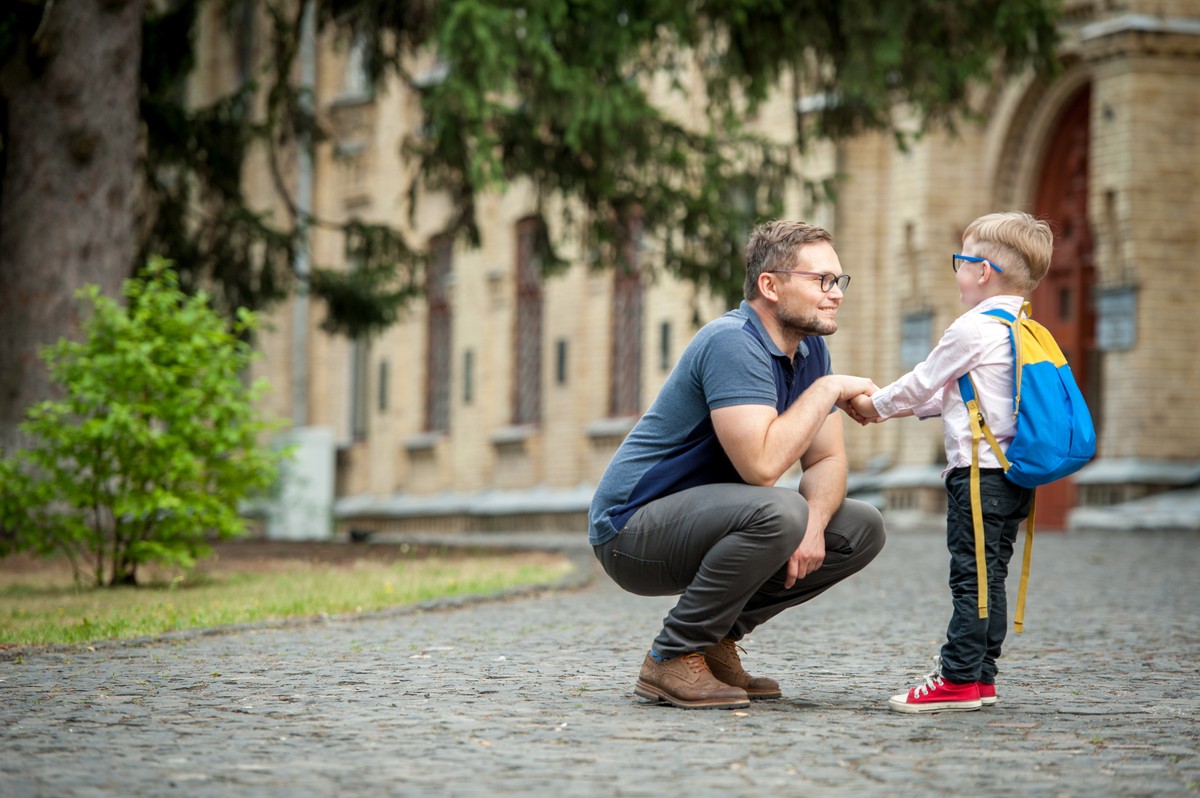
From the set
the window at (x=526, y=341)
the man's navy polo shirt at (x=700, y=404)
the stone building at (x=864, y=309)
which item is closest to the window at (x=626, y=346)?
the stone building at (x=864, y=309)

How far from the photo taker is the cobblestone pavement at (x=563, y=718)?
4887 mm

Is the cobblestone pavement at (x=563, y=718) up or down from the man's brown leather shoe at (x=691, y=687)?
down

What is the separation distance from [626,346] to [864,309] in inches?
204

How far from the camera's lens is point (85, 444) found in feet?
40.6

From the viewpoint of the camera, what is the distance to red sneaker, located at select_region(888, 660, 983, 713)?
20.1ft

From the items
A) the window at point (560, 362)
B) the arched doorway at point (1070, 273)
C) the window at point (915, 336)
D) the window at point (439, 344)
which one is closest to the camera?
the arched doorway at point (1070, 273)

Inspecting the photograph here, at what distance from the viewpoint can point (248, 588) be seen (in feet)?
41.0

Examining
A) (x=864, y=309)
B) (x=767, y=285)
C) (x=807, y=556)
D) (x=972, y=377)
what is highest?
(x=864, y=309)

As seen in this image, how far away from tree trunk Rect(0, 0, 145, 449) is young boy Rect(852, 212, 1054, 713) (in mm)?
10352

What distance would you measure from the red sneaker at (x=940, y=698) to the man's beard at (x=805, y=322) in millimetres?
1151

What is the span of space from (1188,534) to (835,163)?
778 centimetres

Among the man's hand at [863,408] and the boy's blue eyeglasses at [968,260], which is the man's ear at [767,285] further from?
the boy's blue eyeglasses at [968,260]

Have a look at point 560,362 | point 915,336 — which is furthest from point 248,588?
point 560,362

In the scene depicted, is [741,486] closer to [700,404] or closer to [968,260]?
[700,404]
